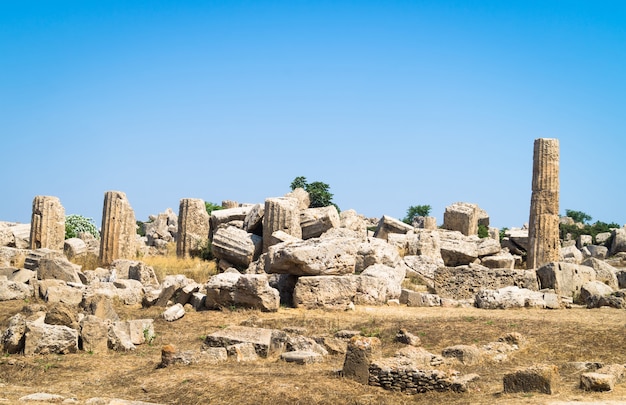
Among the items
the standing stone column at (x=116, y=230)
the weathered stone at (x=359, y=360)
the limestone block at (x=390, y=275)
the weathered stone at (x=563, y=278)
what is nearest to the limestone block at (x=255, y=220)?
the standing stone column at (x=116, y=230)

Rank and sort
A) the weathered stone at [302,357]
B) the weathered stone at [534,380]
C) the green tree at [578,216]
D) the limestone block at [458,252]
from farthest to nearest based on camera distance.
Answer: the green tree at [578,216], the limestone block at [458,252], the weathered stone at [302,357], the weathered stone at [534,380]

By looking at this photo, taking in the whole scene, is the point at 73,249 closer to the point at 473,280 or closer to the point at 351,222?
the point at 351,222

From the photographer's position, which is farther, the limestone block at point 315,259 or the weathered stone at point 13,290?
the weathered stone at point 13,290

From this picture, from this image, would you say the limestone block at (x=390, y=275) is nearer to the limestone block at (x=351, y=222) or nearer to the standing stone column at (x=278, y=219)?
the standing stone column at (x=278, y=219)

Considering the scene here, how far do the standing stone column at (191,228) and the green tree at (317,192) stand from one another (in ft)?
54.0

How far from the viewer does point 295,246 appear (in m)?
17.3

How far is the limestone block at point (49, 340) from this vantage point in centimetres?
1176

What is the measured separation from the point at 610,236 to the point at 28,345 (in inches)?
1282

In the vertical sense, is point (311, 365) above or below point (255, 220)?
below

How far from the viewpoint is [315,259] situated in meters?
16.9

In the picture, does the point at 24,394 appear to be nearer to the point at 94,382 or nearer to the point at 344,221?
the point at 94,382

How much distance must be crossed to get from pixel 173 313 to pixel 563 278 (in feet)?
34.2

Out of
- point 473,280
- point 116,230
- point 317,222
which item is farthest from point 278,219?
point 473,280

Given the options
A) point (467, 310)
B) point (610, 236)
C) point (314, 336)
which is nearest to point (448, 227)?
point (610, 236)
